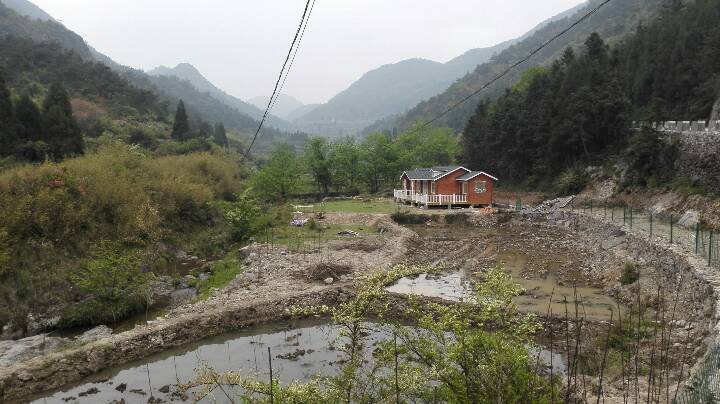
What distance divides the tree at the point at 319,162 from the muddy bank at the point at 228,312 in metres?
30.1

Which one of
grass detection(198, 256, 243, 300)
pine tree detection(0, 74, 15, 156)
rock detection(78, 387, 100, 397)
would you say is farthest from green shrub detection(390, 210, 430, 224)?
pine tree detection(0, 74, 15, 156)

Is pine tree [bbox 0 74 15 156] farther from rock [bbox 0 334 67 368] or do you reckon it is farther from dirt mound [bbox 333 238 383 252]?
dirt mound [bbox 333 238 383 252]

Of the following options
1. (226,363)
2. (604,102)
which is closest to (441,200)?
(604,102)

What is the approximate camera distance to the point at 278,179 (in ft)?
151

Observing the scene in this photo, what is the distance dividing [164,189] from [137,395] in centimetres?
1575

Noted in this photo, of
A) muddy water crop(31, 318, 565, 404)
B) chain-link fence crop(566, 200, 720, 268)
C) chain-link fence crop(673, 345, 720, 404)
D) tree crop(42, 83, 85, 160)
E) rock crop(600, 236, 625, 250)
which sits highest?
tree crop(42, 83, 85, 160)

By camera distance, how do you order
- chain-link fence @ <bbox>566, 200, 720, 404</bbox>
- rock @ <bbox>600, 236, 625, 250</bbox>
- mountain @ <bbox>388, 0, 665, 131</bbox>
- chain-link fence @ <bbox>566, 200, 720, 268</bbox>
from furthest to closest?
mountain @ <bbox>388, 0, 665, 131</bbox> → rock @ <bbox>600, 236, 625, 250</bbox> → chain-link fence @ <bbox>566, 200, 720, 268</bbox> → chain-link fence @ <bbox>566, 200, 720, 404</bbox>

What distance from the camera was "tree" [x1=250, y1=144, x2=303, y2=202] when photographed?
4400 cm

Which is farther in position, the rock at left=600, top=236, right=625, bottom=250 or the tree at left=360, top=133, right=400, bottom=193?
the tree at left=360, top=133, right=400, bottom=193

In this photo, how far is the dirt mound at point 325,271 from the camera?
17158 millimetres

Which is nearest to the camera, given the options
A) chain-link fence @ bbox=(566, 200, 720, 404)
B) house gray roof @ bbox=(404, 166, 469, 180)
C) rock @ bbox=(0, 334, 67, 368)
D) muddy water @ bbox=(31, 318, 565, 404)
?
chain-link fence @ bbox=(566, 200, 720, 404)

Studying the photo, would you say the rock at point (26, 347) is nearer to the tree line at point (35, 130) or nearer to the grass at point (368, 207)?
the tree line at point (35, 130)

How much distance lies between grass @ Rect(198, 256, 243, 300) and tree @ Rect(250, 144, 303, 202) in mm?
22219

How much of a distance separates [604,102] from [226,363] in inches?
1327
